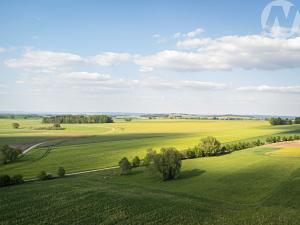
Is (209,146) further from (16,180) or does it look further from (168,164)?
(16,180)

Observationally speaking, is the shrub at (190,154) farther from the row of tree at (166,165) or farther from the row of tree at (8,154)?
the row of tree at (8,154)

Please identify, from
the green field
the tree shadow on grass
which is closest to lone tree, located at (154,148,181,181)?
the tree shadow on grass

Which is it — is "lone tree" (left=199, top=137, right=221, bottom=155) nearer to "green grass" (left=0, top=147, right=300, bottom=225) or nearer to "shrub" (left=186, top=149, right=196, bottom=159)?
"shrub" (left=186, top=149, right=196, bottom=159)

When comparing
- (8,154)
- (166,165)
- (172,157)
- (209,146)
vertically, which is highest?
(172,157)

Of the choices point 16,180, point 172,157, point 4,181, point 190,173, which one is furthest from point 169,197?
point 4,181

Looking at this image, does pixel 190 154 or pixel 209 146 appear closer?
pixel 190 154

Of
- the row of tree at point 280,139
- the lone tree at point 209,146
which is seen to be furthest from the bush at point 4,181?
the row of tree at point 280,139
